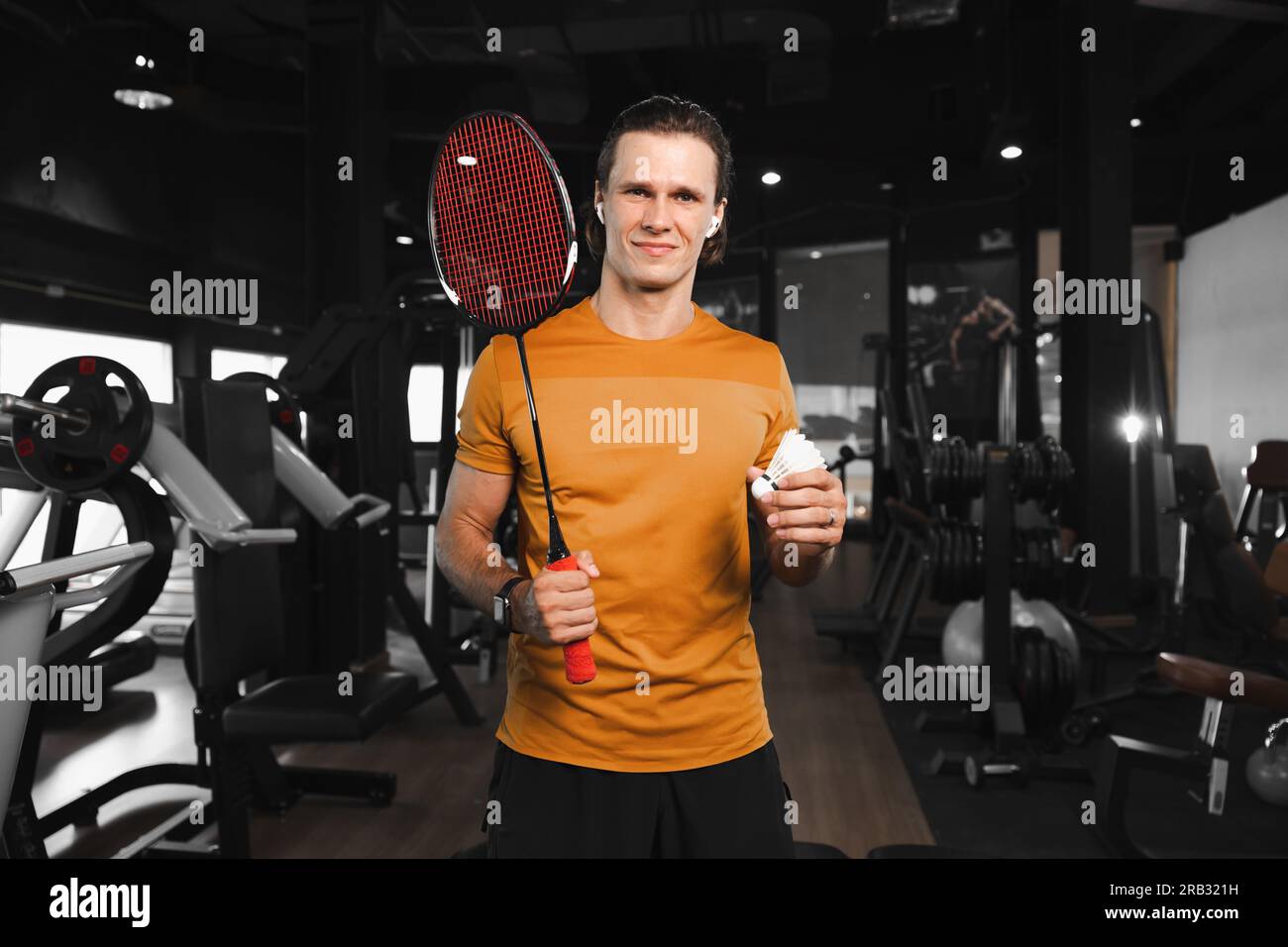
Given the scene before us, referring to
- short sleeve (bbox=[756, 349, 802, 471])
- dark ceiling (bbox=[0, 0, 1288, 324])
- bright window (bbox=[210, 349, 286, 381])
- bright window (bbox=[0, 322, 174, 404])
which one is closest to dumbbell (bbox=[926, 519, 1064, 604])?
short sleeve (bbox=[756, 349, 802, 471])

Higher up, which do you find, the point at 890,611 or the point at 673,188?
the point at 673,188

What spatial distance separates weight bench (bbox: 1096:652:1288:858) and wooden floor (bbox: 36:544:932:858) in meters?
0.54

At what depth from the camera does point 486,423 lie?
4.07 ft

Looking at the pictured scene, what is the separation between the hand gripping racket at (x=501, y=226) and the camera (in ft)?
3.90

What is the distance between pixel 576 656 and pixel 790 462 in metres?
0.33

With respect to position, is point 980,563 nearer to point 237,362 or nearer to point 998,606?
point 998,606

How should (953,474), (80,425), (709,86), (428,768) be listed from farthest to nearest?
(709,86) < (953,474) < (428,768) < (80,425)

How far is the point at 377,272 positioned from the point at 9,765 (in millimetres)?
3579

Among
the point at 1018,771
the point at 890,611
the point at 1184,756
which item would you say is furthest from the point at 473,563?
the point at 890,611

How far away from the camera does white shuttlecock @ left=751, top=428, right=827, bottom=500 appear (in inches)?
Answer: 43.1

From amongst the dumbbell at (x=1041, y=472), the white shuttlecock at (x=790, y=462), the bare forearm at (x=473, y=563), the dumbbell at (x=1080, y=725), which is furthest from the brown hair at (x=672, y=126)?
the dumbbell at (x=1080, y=725)

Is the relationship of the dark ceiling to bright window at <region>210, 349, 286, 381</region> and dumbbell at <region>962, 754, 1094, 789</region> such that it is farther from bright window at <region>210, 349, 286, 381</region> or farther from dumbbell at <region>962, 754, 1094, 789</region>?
dumbbell at <region>962, 754, 1094, 789</region>

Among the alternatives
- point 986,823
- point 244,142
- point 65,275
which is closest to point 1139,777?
point 986,823

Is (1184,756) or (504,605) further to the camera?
(1184,756)
